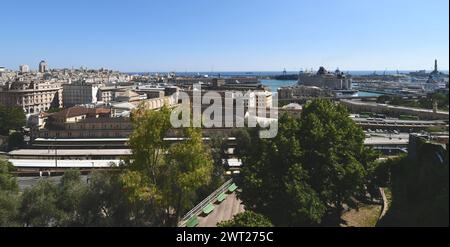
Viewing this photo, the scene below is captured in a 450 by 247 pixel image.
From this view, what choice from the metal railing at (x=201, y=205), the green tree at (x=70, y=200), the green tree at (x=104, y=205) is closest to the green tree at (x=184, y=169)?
the metal railing at (x=201, y=205)

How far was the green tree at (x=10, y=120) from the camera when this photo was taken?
36531 mm

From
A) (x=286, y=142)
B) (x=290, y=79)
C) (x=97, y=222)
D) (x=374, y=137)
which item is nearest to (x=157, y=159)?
(x=97, y=222)

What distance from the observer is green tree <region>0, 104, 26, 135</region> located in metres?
36.5

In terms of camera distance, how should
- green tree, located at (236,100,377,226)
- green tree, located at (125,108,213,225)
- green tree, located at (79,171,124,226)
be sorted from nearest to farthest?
green tree, located at (236,100,377,226) → green tree, located at (125,108,213,225) → green tree, located at (79,171,124,226)

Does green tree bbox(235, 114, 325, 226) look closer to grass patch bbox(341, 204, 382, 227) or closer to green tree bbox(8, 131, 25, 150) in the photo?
grass patch bbox(341, 204, 382, 227)

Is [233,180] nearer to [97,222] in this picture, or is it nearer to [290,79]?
[97,222]

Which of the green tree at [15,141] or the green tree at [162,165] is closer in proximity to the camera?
the green tree at [162,165]

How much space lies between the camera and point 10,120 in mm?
36812

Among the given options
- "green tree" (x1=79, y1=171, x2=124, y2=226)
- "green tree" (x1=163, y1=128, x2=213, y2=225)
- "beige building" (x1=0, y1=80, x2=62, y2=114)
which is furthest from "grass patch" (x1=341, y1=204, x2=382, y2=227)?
"beige building" (x1=0, y1=80, x2=62, y2=114)

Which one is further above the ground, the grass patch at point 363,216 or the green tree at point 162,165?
the green tree at point 162,165

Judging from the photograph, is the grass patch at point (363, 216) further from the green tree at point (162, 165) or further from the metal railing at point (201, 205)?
the green tree at point (162, 165)
